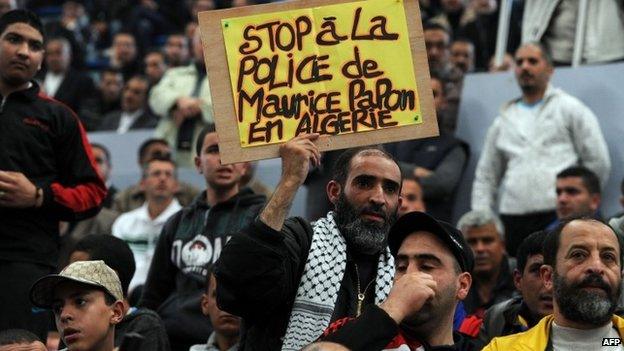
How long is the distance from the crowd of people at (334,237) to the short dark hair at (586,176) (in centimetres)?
1

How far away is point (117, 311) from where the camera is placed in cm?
649

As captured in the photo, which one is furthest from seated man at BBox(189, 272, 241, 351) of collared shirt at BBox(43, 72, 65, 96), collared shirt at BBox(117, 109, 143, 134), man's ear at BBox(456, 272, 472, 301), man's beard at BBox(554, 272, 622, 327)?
collared shirt at BBox(43, 72, 65, 96)

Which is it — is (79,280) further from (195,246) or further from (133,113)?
(133,113)

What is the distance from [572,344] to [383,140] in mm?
1107

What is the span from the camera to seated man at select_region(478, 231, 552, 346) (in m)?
6.96

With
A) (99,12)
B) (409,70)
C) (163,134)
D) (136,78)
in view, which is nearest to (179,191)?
(163,134)

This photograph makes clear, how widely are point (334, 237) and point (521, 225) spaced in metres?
4.54

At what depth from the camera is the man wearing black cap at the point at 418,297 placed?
5.05 metres

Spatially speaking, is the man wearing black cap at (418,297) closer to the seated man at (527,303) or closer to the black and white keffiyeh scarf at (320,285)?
the black and white keffiyeh scarf at (320,285)

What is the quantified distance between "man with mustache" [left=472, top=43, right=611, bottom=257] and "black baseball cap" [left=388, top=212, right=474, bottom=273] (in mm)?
4468

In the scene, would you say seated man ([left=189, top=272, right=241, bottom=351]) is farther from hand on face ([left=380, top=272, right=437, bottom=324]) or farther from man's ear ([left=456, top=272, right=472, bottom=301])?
hand on face ([left=380, top=272, right=437, bottom=324])

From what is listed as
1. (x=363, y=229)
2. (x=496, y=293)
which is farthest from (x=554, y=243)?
(x=496, y=293)

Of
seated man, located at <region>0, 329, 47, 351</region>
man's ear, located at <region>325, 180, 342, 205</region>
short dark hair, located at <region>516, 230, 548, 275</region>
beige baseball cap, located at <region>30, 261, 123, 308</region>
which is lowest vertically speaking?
short dark hair, located at <region>516, 230, 548, 275</region>

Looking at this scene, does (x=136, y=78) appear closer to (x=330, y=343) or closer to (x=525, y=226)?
(x=525, y=226)
